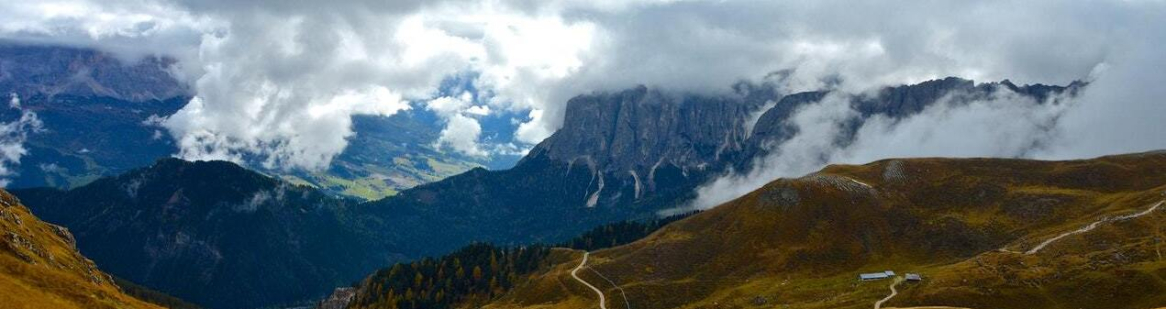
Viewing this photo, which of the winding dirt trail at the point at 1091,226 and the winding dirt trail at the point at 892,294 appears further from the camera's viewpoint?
the winding dirt trail at the point at 1091,226

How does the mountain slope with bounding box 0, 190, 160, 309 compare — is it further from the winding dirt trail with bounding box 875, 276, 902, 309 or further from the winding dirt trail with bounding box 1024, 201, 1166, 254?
the winding dirt trail with bounding box 1024, 201, 1166, 254

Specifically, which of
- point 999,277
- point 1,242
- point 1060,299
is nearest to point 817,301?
point 999,277

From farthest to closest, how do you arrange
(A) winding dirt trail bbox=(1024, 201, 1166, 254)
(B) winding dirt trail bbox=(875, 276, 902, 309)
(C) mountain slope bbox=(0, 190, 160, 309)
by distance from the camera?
(A) winding dirt trail bbox=(1024, 201, 1166, 254) → (B) winding dirt trail bbox=(875, 276, 902, 309) → (C) mountain slope bbox=(0, 190, 160, 309)

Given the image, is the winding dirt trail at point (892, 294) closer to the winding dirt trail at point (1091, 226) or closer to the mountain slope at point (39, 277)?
the winding dirt trail at point (1091, 226)

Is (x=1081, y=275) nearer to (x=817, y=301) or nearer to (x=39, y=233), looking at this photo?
(x=817, y=301)

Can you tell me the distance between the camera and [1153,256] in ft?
525

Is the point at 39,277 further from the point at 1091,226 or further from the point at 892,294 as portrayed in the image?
the point at 1091,226

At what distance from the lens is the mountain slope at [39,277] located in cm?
12112

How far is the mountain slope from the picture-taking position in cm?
12112

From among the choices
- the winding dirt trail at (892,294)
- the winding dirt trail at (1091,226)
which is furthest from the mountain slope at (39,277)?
the winding dirt trail at (1091,226)

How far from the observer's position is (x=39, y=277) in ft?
438

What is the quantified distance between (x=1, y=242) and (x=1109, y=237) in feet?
780

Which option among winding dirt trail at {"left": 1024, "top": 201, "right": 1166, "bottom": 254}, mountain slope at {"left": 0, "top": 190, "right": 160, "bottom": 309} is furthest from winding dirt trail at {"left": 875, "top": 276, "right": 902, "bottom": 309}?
mountain slope at {"left": 0, "top": 190, "right": 160, "bottom": 309}

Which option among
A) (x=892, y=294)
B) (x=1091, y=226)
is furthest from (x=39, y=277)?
(x=1091, y=226)
